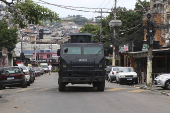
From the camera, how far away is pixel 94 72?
19.1m

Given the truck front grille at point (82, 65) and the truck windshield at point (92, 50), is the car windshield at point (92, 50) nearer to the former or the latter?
the truck windshield at point (92, 50)

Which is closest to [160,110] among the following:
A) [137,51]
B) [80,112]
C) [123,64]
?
[80,112]

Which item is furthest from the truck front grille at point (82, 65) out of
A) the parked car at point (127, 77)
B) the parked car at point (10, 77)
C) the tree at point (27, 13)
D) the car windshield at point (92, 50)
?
the parked car at point (127, 77)

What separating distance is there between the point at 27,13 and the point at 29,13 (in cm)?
14

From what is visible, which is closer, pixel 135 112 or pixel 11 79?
pixel 135 112

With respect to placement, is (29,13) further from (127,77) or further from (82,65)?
(127,77)

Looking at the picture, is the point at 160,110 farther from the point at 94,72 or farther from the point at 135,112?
the point at 94,72

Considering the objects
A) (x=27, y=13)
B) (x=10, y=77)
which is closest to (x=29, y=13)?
(x=27, y=13)

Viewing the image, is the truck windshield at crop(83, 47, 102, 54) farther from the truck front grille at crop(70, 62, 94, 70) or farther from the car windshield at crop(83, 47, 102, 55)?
the truck front grille at crop(70, 62, 94, 70)

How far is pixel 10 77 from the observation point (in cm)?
2292

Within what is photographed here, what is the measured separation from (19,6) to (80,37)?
8.13 m

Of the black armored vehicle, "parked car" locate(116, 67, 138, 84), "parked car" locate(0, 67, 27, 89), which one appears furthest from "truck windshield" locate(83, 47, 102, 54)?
"parked car" locate(116, 67, 138, 84)

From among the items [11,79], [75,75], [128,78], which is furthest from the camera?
[128,78]

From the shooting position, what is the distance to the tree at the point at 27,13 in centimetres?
1775
